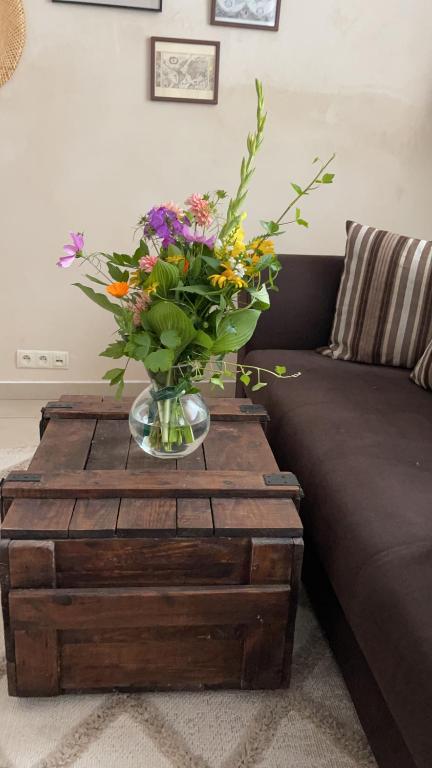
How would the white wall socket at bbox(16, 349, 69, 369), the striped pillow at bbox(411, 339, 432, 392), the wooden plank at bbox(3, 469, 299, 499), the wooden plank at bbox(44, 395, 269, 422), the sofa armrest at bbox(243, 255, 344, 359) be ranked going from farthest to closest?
the white wall socket at bbox(16, 349, 69, 369) < the sofa armrest at bbox(243, 255, 344, 359) < the striped pillow at bbox(411, 339, 432, 392) < the wooden plank at bbox(44, 395, 269, 422) < the wooden plank at bbox(3, 469, 299, 499)

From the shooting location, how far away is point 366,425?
1687 millimetres

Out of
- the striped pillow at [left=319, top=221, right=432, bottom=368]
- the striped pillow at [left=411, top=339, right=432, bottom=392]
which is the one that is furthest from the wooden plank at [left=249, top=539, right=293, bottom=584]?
the striped pillow at [left=319, top=221, right=432, bottom=368]

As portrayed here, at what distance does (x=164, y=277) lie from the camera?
1240mm

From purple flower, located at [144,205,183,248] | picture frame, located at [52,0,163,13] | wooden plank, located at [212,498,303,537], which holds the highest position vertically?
picture frame, located at [52,0,163,13]

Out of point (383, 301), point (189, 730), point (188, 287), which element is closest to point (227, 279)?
point (188, 287)

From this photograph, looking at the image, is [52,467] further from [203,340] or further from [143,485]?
[203,340]

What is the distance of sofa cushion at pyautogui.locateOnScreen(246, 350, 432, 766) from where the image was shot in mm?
1022

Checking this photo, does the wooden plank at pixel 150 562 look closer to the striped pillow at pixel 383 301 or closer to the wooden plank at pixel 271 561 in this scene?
the wooden plank at pixel 271 561

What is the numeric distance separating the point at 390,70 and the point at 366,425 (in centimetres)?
170

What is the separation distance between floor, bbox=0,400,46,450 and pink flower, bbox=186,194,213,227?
146 cm

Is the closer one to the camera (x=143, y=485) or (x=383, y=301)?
(x=143, y=485)

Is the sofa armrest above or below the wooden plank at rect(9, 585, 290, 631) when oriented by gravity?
above

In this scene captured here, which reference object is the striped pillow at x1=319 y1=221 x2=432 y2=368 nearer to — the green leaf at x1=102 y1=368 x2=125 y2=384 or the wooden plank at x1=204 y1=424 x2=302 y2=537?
the wooden plank at x1=204 y1=424 x2=302 y2=537

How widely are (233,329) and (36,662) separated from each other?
74 cm
